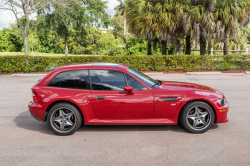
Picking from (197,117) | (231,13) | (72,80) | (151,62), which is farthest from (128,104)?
(231,13)

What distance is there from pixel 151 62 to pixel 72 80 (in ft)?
40.1

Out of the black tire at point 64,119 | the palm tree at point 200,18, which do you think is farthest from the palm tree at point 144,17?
the black tire at point 64,119

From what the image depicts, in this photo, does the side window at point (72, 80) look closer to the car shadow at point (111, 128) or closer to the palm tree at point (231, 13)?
the car shadow at point (111, 128)

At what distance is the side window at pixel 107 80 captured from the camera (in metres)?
4.57

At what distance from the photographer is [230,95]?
8.31 meters

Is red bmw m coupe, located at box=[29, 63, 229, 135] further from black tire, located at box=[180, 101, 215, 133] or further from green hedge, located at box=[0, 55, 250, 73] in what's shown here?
green hedge, located at box=[0, 55, 250, 73]

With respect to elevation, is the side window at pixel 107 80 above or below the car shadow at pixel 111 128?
above

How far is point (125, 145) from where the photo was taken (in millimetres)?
4102

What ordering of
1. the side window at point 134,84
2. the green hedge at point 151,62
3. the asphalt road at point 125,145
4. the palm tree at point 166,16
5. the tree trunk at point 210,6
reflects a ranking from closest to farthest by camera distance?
the asphalt road at point 125,145 < the side window at point 134,84 < the green hedge at point 151,62 < the tree trunk at point 210,6 < the palm tree at point 166,16

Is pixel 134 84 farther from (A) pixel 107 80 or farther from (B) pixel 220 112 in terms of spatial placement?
(B) pixel 220 112

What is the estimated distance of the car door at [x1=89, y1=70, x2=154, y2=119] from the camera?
14.6ft

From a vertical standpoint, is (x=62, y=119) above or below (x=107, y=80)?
below

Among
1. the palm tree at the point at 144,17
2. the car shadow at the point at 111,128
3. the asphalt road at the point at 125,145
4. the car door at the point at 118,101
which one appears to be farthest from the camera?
the palm tree at the point at 144,17

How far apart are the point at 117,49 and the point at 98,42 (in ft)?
77.9
